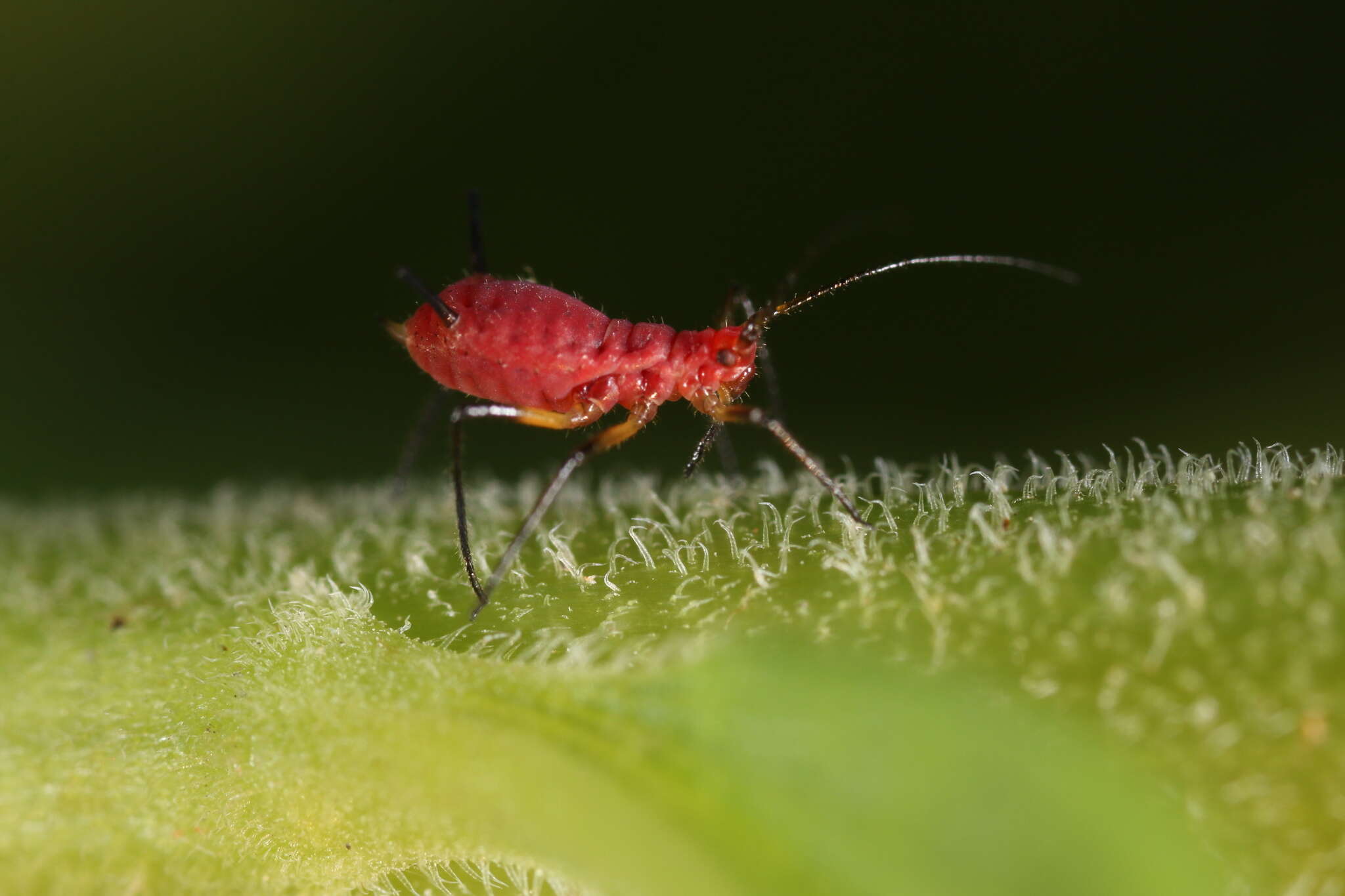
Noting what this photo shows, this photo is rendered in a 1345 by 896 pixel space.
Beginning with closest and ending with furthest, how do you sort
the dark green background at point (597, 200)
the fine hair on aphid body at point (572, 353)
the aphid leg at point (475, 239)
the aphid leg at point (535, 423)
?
the aphid leg at point (535, 423), the fine hair on aphid body at point (572, 353), the aphid leg at point (475, 239), the dark green background at point (597, 200)

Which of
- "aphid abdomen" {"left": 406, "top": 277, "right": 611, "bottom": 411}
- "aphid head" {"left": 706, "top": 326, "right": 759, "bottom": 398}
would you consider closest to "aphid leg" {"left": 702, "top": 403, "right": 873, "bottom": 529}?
"aphid head" {"left": 706, "top": 326, "right": 759, "bottom": 398}

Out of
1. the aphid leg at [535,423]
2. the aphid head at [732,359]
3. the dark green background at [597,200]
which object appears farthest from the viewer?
the dark green background at [597,200]

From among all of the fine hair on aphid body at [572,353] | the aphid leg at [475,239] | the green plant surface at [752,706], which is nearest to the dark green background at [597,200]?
the aphid leg at [475,239]

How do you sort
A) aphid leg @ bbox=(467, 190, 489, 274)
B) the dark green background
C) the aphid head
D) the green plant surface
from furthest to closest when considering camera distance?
1. the dark green background
2. aphid leg @ bbox=(467, 190, 489, 274)
3. the aphid head
4. the green plant surface

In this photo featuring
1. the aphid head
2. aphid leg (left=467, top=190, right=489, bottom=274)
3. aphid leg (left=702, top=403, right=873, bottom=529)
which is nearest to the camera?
aphid leg (left=702, top=403, right=873, bottom=529)

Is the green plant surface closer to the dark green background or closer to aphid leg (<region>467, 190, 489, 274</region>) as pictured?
aphid leg (<region>467, 190, 489, 274</region>)

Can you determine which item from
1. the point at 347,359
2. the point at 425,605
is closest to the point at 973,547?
the point at 425,605

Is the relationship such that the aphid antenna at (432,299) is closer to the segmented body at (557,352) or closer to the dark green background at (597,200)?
the segmented body at (557,352)

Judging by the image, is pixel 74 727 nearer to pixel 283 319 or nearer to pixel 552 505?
pixel 552 505
